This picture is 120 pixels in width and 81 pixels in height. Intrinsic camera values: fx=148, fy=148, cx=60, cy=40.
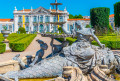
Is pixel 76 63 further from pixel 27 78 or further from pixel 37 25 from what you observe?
pixel 37 25

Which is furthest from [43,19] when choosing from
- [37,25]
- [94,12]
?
[94,12]

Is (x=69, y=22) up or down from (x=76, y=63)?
up

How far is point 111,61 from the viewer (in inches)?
147

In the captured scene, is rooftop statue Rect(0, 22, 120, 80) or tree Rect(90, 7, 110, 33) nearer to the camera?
rooftop statue Rect(0, 22, 120, 80)

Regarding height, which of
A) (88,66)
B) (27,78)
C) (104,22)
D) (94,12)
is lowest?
(27,78)

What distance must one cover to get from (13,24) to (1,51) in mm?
38170

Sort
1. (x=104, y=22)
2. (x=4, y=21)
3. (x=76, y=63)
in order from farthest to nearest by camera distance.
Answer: (x=4, y=21), (x=104, y=22), (x=76, y=63)

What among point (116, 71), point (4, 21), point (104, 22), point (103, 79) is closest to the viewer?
point (103, 79)

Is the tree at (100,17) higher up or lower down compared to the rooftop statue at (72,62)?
higher up

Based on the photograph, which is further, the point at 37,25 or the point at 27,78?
the point at 37,25

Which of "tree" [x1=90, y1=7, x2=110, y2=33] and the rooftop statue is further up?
"tree" [x1=90, y1=7, x2=110, y2=33]

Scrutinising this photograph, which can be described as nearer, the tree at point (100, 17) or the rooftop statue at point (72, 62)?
the rooftop statue at point (72, 62)

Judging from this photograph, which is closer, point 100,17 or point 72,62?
point 72,62

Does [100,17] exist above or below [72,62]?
above
